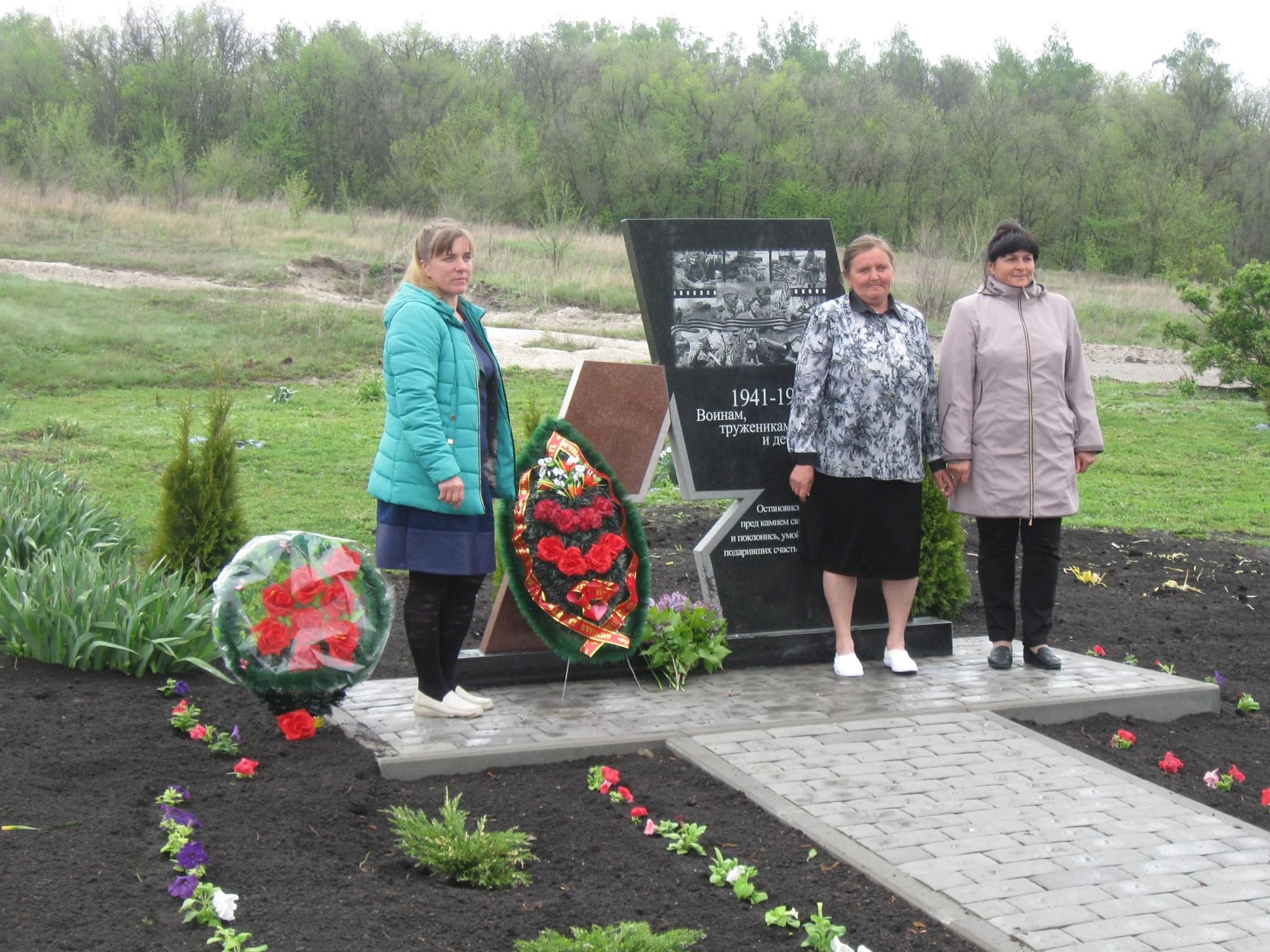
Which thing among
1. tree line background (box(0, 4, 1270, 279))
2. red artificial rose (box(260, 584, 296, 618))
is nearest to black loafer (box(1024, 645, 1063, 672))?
red artificial rose (box(260, 584, 296, 618))

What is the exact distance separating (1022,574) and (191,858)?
355 cm

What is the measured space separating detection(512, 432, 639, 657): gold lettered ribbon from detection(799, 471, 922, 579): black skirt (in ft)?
2.87

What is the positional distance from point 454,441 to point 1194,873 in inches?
102

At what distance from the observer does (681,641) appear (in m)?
5.33

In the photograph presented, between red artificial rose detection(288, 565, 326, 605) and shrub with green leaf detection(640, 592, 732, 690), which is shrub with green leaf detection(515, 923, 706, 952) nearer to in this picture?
red artificial rose detection(288, 565, 326, 605)

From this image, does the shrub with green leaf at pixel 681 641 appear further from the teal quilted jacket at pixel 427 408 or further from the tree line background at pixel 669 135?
the tree line background at pixel 669 135

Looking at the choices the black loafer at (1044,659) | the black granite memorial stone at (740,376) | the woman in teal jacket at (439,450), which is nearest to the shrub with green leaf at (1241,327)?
the black loafer at (1044,659)

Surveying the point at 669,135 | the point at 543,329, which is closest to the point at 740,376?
the point at 543,329

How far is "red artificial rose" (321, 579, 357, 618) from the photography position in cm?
439

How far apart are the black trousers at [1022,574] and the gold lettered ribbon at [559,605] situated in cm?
155

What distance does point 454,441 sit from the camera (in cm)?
443

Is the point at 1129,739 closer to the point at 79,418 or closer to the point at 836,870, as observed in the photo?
the point at 836,870

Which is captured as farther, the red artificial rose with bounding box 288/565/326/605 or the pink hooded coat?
the pink hooded coat

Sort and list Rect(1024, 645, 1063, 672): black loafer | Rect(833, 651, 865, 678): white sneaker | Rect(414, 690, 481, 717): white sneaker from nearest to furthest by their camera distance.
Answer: Rect(414, 690, 481, 717): white sneaker < Rect(833, 651, 865, 678): white sneaker < Rect(1024, 645, 1063, 672): black loafer
